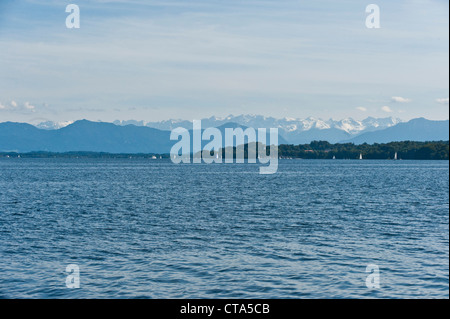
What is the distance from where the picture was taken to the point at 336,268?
28.6 meters

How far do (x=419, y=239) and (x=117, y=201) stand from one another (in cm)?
4173

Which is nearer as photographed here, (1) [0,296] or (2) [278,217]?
(1) [0,296]

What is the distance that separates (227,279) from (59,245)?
14593mm

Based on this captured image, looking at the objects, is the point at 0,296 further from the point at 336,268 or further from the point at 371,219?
the point at 371,219
